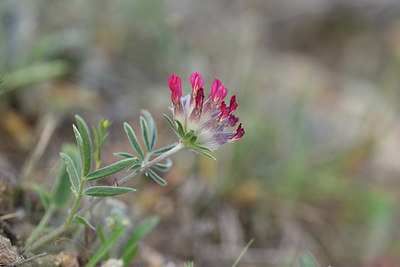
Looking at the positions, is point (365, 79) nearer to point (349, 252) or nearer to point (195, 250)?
point (349, 252)

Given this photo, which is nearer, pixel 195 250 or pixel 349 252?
pixel 195 250

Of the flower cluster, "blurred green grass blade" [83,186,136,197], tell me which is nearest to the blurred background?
"blurred green grass blade" [83,186,136,197]

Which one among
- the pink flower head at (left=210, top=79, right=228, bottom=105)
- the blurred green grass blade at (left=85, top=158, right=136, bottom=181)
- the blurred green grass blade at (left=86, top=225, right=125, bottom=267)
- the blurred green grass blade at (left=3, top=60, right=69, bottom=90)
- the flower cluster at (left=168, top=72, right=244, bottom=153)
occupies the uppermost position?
the blurred green grass blade at (left=3, top=60, right=69, bottom=90)

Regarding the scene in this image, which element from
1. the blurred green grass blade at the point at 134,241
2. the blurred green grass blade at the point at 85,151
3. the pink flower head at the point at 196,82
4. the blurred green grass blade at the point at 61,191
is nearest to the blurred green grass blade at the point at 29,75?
the blurred green grass blade at the point at 61,191

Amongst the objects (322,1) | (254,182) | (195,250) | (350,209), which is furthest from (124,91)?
(322,1)

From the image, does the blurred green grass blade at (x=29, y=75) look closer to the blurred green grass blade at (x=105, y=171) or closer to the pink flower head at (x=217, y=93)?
the blurred green grass blade at (x=105, y=171)

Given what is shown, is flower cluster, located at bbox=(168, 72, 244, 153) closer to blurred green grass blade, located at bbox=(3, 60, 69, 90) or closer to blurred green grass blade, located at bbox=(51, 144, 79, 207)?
blurred green grass blade, located at bbox=(51, 144, 79, 207)

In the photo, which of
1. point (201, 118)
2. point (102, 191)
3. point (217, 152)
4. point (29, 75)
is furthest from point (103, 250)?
point (217, 152)

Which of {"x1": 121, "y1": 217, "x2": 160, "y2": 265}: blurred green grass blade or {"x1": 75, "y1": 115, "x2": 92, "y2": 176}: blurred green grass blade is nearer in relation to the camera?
{"x1": 75, "y1": 115, "x2": 92, "y2": 176}: blurred green grass blade

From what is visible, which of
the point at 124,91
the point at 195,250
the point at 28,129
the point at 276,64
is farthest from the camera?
the point at 276,64
